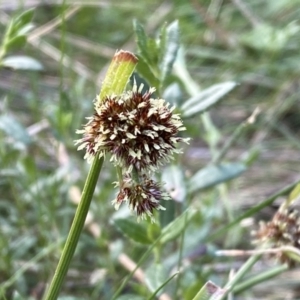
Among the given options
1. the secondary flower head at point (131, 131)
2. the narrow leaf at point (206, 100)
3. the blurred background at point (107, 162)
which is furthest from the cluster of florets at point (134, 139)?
the narrow leaf at point (206, 100)

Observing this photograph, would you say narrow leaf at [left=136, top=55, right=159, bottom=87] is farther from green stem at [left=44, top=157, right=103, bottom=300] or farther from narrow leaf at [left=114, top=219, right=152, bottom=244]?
green stem at [left=44, top=157, right=103, bottom=300]

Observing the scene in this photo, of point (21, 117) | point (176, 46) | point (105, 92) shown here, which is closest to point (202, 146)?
point (21, 117)

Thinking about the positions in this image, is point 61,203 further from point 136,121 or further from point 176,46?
point 136,121

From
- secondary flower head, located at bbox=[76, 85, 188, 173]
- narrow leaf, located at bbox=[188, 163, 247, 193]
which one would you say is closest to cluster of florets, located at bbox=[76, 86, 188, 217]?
secondary flower head, located at bbox=[76, 85, 188, 173]

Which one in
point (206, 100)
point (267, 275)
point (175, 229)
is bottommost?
point (267, 275)

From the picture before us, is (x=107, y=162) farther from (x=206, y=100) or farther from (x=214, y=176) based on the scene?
(x=206, y=100)

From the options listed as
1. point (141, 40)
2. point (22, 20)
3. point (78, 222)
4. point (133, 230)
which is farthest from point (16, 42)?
point (78, 222)

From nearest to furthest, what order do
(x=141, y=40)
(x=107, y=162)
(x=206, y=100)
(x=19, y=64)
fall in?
(x=141, y=40) → (x=206, y=100) → (x=19, y=64) → (x=107, y=162)
